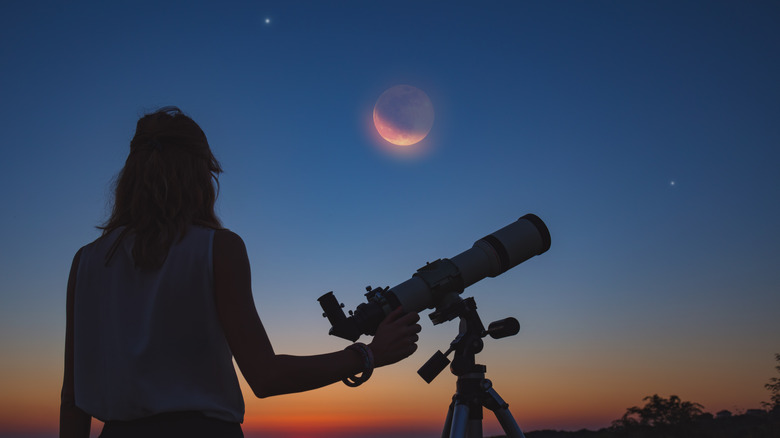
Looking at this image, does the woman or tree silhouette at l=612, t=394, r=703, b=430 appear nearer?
the woman

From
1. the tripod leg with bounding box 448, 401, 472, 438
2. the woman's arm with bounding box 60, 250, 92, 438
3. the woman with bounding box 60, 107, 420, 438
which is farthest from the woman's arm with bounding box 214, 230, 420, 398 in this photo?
the tripod leg with bounding box 448, 401, 472, 438

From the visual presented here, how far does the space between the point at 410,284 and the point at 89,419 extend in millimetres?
2866

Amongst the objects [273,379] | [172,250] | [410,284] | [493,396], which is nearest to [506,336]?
[493,396]

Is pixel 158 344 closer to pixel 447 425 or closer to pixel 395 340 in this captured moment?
pixel 395 340

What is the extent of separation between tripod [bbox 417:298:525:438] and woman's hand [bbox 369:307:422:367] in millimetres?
1585

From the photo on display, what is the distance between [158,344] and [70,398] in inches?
27.6

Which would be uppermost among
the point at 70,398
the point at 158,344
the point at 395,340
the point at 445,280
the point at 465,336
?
the point at 445,280

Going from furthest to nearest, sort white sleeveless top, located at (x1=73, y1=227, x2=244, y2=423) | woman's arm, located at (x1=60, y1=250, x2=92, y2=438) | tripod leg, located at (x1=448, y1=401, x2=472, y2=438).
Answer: tripod leg, located at (x1=448, y1=401, x2=472, y2=438) < woman's arm, located at (x1=60, y1=250, x2=92, y2=438) < white sleeveless top, located at (x1=73, y1=227, x2=244, y2=423)

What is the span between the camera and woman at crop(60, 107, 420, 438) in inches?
71.9

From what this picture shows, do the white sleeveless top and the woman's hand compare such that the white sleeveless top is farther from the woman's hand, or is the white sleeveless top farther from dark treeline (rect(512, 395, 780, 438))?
dark treeline (rect(512, 395, 780, 438))

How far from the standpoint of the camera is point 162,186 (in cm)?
213

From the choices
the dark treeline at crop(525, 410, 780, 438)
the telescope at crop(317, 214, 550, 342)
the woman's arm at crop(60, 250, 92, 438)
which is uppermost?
the telescope at crop(317, 214, 550, 342)

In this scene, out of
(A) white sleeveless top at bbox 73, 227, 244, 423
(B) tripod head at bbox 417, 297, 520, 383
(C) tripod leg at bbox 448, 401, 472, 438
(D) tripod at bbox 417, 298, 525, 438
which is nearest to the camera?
(A) white sleeveless top at bbox 73, 227, 244, 423

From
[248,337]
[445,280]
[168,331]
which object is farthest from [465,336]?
[168,331]
